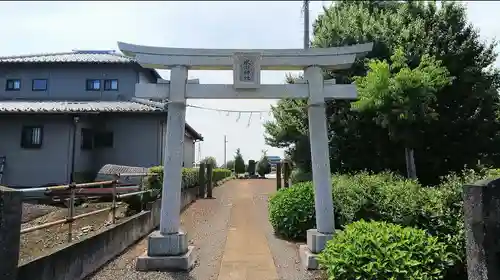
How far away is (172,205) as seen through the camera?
A: 6.83 m

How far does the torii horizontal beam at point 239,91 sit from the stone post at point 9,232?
3.24 meters

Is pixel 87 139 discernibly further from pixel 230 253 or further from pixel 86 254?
pixel 86 254

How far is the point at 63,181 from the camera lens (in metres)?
17.1

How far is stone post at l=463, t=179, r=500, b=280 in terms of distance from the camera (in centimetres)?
434

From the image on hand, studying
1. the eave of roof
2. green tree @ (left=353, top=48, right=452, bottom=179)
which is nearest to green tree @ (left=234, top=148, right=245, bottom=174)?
the eave of roof

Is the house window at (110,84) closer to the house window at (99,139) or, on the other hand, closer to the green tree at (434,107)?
the house window at (99,139)

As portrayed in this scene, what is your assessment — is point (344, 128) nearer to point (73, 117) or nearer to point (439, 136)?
point (439, 136)

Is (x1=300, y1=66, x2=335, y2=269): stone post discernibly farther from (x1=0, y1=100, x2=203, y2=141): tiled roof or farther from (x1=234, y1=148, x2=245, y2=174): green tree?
(x1=234, y1=148, x2=245, y2=174): green tree

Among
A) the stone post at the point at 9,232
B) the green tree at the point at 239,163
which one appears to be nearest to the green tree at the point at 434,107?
the stone post at the point at 9,232

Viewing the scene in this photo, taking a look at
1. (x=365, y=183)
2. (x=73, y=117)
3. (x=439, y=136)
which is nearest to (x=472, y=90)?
(x=439, y=136)

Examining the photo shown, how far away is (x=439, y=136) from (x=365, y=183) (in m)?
7.05

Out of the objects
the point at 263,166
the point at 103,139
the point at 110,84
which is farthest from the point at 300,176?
the point at 263,166

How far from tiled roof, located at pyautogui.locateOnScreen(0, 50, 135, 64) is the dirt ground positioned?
1013cm

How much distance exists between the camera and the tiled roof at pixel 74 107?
1686cm
